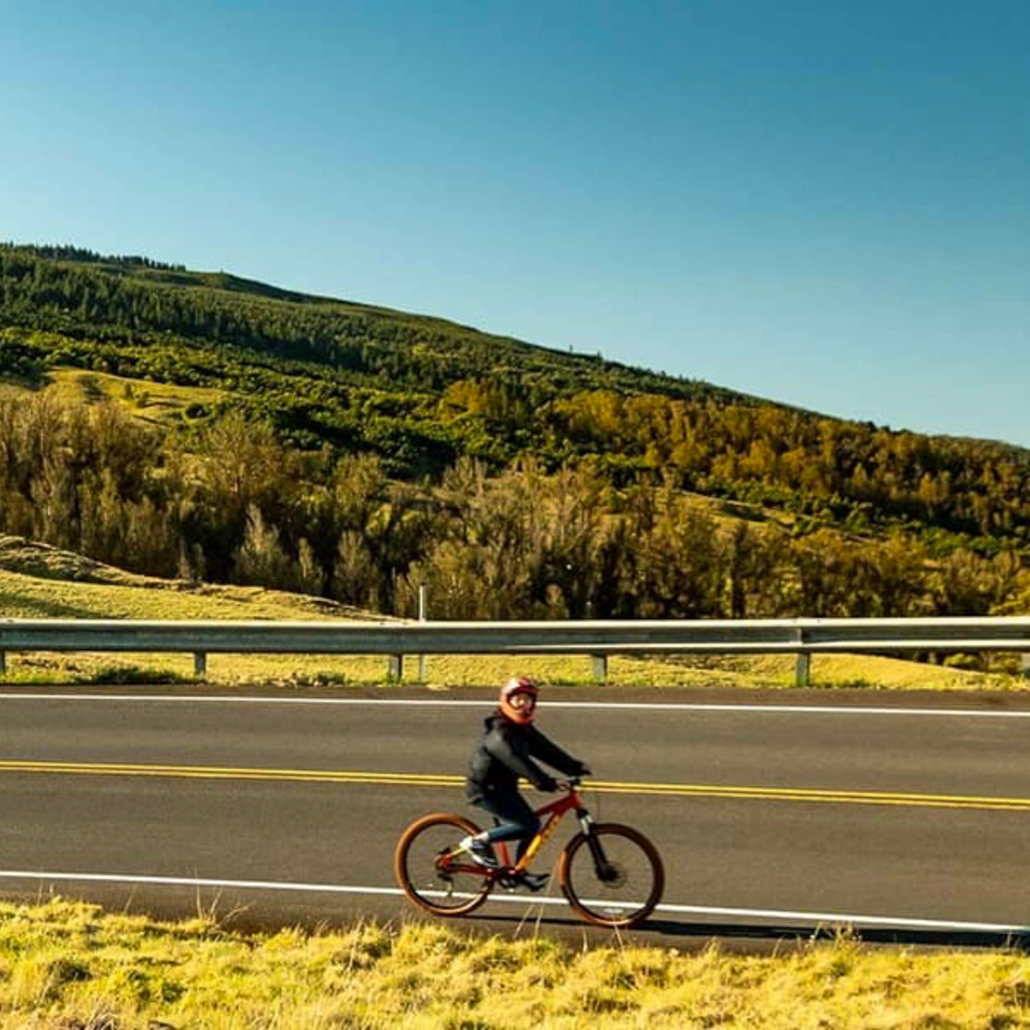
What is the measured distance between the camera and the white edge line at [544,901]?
870 cm

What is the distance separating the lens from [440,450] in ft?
274

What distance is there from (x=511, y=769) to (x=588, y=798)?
2986 millimetres

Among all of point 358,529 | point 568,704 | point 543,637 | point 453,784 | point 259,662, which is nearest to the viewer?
point 453,784

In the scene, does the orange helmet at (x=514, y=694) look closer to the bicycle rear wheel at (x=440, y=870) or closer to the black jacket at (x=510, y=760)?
the black jacket at (x=510, y=760)

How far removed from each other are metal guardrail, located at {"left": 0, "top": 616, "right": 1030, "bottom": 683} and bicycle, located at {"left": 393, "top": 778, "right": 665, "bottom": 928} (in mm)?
7269

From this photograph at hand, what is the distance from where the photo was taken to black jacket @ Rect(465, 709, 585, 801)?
28.6ft

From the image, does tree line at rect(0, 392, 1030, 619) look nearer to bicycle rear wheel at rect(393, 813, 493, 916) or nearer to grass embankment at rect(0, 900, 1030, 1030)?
bicycle rear wheel at rect(393, 813, 493, 916)

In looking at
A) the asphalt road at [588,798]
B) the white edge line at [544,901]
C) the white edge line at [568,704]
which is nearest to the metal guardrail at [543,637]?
the asphalt road at [588,798]

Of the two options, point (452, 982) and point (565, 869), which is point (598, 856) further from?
point (452, 982)

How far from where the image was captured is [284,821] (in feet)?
36.5

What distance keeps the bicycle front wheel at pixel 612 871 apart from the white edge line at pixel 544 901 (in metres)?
0.28

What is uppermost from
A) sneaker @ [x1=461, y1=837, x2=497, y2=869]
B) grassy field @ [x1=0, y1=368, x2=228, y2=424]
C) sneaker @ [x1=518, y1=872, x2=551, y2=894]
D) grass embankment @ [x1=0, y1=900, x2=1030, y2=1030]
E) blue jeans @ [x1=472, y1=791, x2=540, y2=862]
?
grassy field @ [x1=0, y1=368, x2=228, y2=424]

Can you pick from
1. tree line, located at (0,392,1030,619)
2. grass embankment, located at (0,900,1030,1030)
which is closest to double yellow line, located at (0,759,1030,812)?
grass embankment, located at (0,900,1030,1030)

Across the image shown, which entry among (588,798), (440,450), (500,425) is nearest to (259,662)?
(588,798)
